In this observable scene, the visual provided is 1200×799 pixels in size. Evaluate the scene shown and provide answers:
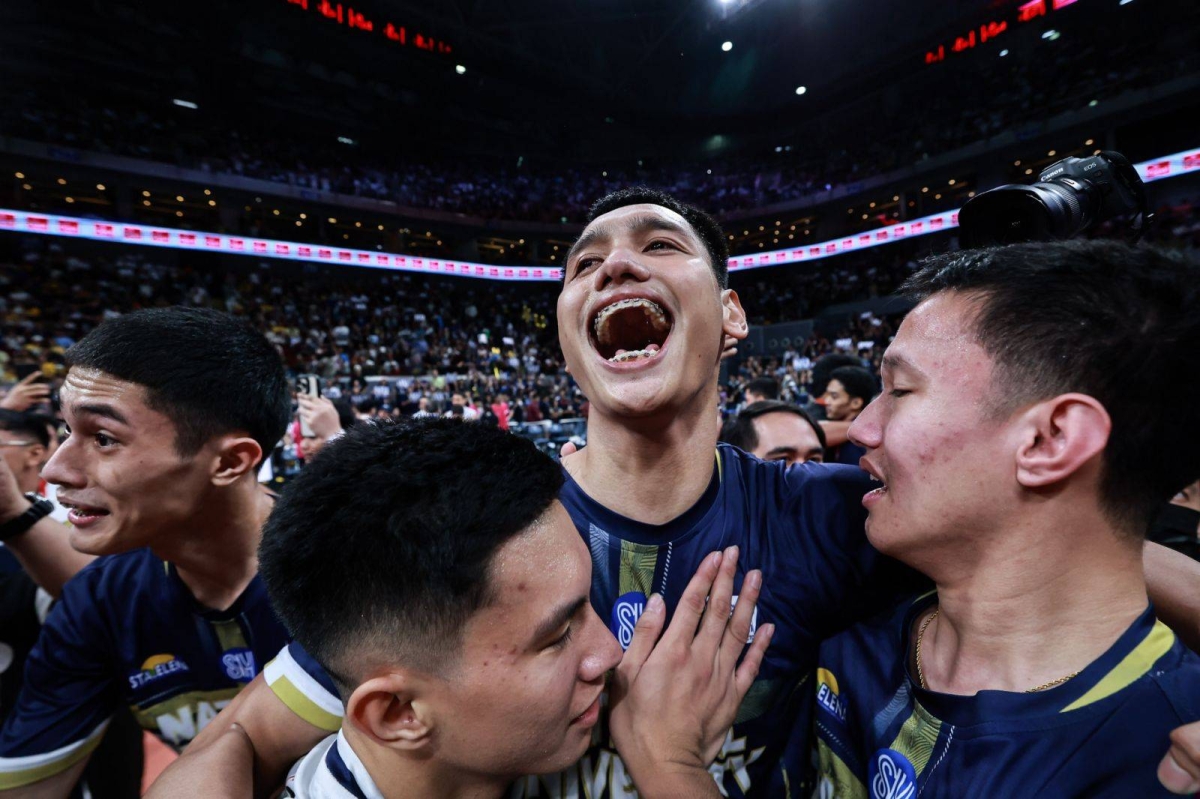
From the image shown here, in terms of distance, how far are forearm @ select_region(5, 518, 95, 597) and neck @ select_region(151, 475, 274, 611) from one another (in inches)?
29.0

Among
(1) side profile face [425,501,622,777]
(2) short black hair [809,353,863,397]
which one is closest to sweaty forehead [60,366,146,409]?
(1) side profile face [425,501,622,777]

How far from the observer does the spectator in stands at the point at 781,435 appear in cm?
328

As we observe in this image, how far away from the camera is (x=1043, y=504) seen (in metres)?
1.19

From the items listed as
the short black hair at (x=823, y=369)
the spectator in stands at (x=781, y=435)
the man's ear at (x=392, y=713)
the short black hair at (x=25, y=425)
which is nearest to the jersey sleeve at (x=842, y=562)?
the man's ear at (x=392, y=713)

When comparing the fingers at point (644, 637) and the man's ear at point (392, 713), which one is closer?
the man's ear at point (392, 713)

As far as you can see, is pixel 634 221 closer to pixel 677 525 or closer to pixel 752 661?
pixel 677 525

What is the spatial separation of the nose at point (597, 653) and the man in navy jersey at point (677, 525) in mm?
249

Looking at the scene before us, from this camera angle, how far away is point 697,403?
1.68 meters

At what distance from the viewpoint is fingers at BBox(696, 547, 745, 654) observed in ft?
4.52

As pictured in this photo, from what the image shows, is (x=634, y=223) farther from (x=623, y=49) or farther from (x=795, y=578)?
(x=623, y=49)

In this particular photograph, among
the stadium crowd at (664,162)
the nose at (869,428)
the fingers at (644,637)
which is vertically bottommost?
the fingers at (644,637)

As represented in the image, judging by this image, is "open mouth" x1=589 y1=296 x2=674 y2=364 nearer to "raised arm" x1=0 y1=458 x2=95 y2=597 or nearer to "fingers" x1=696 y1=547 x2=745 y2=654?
"fingers" x1=696 y1=547 x2=745 y2=654

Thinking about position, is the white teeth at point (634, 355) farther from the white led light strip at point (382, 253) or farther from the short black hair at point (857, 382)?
the white led light strip at point (382, 253)

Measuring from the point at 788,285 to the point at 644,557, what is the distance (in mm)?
28087
